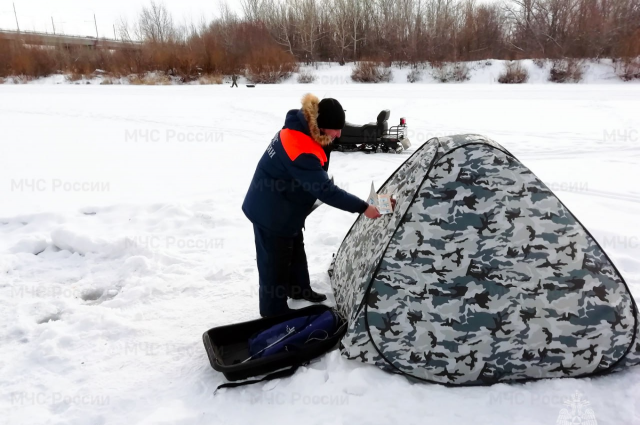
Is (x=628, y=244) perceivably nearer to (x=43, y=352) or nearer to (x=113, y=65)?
(x=43, y=352)

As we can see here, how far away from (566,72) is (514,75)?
98.3 inches

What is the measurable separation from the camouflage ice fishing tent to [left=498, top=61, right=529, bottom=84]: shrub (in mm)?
22076

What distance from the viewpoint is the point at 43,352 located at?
8.98 ft

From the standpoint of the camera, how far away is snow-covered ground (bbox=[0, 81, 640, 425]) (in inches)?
89.8

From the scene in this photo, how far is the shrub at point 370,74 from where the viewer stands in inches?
968

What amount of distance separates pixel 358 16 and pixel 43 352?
33.7 meters

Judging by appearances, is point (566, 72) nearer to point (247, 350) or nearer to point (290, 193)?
point (290, 193)

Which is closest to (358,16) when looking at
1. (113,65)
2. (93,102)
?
(113,65)

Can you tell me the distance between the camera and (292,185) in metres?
2.77

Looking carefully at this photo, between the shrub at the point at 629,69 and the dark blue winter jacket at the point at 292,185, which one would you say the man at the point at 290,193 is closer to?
the dark blue winter jacket at the point at 292,185

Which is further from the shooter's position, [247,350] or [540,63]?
[540,63]

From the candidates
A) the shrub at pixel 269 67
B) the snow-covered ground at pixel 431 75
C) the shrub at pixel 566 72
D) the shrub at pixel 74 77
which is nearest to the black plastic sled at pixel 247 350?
the snow-covered ground at pixel 431 75

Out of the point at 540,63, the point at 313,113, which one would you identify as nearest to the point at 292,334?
the point at 313,113

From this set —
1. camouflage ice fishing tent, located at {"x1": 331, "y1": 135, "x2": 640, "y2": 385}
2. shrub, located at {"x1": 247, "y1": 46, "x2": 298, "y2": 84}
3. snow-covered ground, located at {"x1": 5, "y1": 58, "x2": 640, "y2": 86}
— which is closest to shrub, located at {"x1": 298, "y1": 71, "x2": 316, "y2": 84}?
snow-covered ground, located at {"x1": 5, "y1": 58, "x2": 640, "y2": 86}
